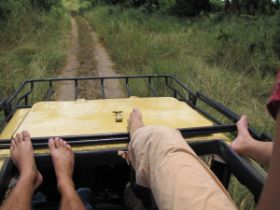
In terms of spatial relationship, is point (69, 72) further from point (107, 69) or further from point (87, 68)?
point (107, 69)

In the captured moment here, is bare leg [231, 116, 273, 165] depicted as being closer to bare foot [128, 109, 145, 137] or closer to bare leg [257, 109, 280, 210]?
bare foot [128, 109, 145, 137]

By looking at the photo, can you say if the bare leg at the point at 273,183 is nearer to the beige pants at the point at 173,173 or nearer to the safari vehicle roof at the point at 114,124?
the beige pants at the point at 173,173

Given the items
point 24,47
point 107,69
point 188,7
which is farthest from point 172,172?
point 188,7

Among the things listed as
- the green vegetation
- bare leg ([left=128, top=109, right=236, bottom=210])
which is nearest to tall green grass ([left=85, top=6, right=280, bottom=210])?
bare leg ([left=128, top=109, right=236, bottom=210])

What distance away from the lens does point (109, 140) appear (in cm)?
178

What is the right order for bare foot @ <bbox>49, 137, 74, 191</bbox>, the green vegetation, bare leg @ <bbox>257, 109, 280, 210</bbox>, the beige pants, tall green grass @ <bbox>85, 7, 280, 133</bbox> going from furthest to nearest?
the green vegetation
tall green grass @ <bbox>85, 7, 280, 133</bbox>
bare foot @ <bbox>49, 137, 74, 191</bbox>
the beige pants
bare leg @ <bbox>257, 109, 280, 210</bbox>

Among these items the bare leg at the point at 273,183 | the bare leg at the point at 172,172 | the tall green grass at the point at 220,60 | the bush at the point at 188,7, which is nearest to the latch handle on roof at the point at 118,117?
the bare leg at the point at 172,172

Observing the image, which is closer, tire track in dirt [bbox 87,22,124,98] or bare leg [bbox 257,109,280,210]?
bare leg [bbox 257,109,280,210]

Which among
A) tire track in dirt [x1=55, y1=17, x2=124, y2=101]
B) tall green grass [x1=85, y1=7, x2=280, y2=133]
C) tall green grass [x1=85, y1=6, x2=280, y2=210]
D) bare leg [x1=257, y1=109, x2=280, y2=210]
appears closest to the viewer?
bare leg [x1=257, y1=109, x2=280, y2=210]

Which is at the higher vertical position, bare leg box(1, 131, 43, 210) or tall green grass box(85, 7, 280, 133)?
bare leg box(1, 131, 43, 210)

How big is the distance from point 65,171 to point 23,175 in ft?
0.62

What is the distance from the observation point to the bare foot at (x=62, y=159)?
5.47 ft

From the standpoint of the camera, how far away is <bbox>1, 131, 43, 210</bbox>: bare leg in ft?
5.07

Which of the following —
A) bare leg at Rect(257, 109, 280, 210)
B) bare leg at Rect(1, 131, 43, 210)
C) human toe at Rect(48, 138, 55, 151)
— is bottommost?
bare leg at Rect(1, 131, 43, 210)
